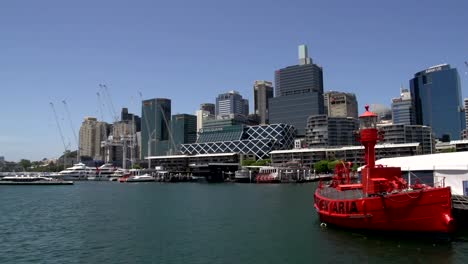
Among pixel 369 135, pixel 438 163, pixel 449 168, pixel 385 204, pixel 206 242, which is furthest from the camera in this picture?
pixel 438 163

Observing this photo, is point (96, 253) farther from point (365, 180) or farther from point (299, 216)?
point (299, 216)

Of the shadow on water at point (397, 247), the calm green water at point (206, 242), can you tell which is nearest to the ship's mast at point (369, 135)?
the shadow on water at point (397, 247)

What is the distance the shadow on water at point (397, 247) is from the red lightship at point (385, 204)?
92 centimetres

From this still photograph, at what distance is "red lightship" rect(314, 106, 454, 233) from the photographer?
134ft

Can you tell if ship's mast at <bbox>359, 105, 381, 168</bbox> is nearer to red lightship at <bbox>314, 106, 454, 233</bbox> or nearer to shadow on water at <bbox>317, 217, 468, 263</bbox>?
red lightship at <bbox>314, 106, 454, 233</bbox>

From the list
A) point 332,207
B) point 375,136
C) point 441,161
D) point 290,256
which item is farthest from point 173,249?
point 441,161

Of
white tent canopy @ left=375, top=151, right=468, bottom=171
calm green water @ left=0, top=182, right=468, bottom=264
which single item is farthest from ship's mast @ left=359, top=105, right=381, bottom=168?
white tent canopy @ left=375, top=151, right=468, bottom=171

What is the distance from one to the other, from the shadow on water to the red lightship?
3.02 ft

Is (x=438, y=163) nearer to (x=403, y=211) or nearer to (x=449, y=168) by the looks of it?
(x=449, y=168)

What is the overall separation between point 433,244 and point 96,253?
32.7 metres

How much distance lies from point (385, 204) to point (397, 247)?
14.0 ft

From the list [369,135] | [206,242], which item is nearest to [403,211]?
[369,135]

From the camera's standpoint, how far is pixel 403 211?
139 ft

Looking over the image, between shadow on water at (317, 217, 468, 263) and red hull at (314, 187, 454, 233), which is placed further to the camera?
red hull at (314, 187, 454, 233)
